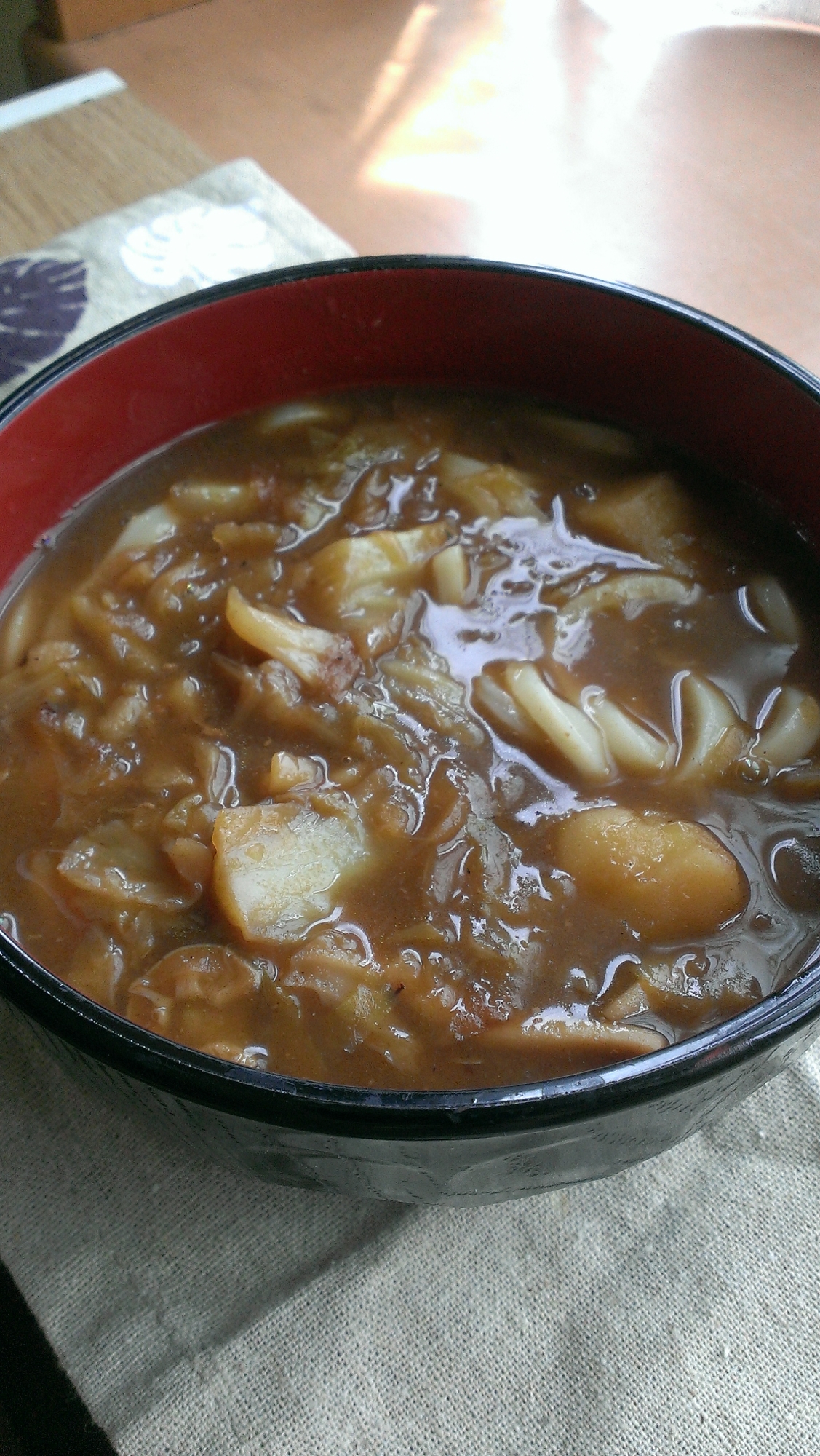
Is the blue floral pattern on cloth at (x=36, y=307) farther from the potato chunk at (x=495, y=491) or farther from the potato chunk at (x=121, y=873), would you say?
the potato chunk at (x=121, y=873)

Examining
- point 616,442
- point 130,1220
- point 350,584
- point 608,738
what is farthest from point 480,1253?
point 616,442

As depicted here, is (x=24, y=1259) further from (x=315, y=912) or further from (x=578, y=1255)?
(x=578, y=1255)

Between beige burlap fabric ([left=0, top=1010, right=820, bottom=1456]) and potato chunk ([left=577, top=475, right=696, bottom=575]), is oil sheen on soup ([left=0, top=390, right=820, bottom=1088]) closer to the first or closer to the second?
potato chunk ([left=577, top=475, right=696, bottom=575])

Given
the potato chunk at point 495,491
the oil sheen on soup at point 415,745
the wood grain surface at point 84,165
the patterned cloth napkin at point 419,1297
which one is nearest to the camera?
the patterned cloth napkin at point 419,1297

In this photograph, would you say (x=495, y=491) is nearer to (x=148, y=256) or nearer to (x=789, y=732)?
(x=789, y=732)

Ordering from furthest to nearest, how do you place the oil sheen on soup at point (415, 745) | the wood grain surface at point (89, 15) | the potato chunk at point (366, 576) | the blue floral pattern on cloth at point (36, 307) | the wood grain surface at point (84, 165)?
the wood grain surface at point (89, 15) → the wood grain surface at point (84, 165) → the blue floral pattern on cloth at point (36, 307) → the potato chunk at point (366, 576) → the oil sheen on soup at point (415, 745)

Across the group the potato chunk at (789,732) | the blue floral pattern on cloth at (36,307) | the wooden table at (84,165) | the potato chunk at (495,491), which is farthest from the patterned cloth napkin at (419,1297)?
the wooden table at (84,165)

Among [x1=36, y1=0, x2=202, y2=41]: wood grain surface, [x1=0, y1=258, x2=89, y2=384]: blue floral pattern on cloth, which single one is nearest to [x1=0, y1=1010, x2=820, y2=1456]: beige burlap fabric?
[x1=0, y1=258, x2=89, y2=384]: blue floral pattern on cloth
